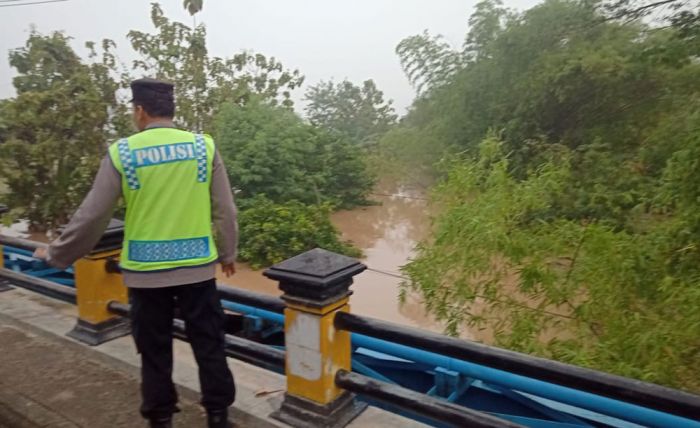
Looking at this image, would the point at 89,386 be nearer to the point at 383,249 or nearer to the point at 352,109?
the point at 383,249

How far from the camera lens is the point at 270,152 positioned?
15.5 metres

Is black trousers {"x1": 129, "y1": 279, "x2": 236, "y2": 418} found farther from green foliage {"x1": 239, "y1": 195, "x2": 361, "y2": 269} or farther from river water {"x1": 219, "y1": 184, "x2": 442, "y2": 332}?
green foliage {"x1": 239, "y1": 195, "x2": 361, "y2": 269}

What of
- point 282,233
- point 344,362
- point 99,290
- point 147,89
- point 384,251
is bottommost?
point 384,251

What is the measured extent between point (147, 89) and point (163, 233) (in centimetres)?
60

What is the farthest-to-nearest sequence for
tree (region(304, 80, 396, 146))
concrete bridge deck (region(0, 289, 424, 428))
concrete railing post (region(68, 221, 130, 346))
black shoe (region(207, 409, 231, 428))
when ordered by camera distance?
tree (region(304, 80, 396, 146)) < concrete railing post (region(68, 221, 130, 346)) < concrete bridge deck (region(0, 289, 424, 428)) < black shoe (region(207, 409, 231, 428))

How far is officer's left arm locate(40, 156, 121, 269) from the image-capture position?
2.20 m

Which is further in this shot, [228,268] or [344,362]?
[344,362]

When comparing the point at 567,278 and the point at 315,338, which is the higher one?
the point at 315,338

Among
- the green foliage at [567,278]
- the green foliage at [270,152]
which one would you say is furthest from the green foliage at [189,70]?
the green foliage at [567,278]

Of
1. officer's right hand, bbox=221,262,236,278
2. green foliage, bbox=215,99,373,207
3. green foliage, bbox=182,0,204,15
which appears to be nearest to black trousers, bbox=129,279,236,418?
officer's right hand, bbox=221,262,236,278

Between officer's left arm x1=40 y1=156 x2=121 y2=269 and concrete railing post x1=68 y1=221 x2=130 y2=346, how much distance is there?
1.29 m

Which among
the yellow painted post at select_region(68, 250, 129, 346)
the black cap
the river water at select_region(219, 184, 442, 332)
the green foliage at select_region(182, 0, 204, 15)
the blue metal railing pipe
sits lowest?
the river water at select_region(219, 184, 442, 332)

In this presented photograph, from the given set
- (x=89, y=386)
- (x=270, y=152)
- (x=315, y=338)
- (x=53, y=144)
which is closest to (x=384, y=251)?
(x=270, y=152)

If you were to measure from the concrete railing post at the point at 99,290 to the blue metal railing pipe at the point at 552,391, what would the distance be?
168cm
